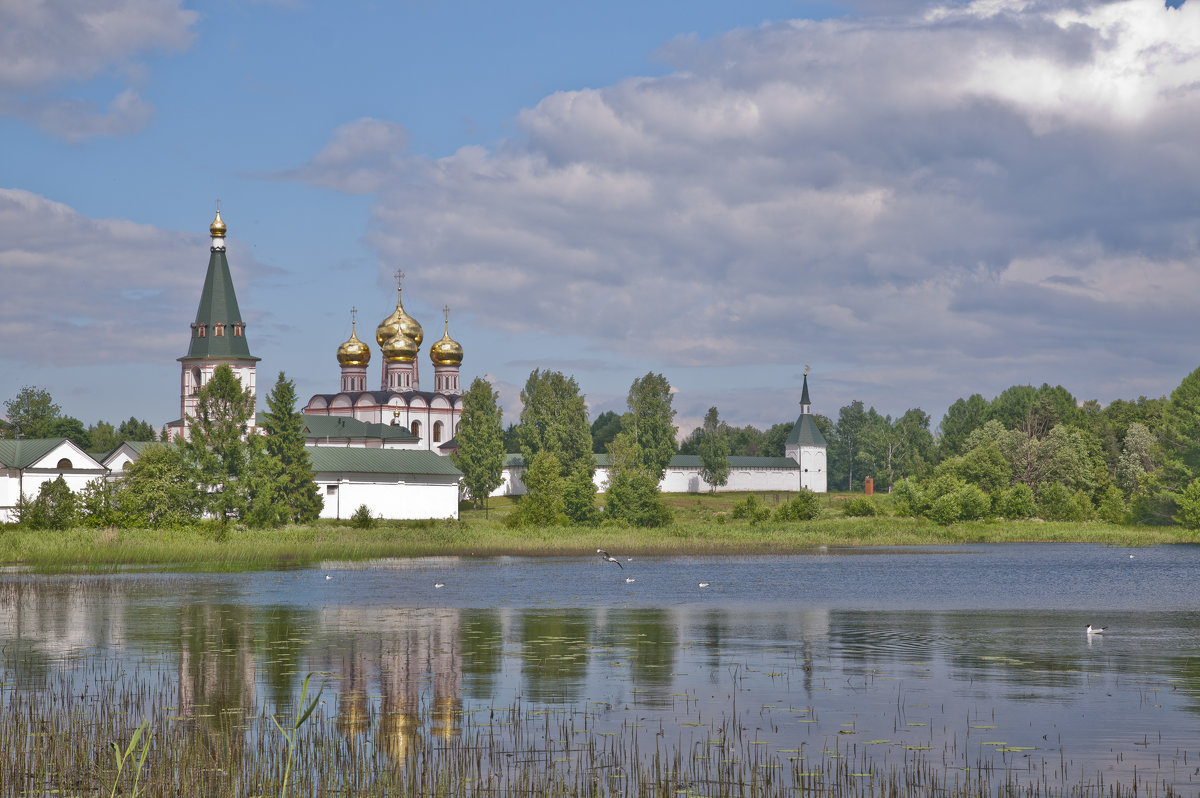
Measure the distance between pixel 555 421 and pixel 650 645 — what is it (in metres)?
89.2

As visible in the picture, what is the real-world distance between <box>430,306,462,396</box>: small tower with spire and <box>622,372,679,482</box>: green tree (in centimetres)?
2269

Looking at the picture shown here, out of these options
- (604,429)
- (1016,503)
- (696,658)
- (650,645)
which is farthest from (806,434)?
(696,658)

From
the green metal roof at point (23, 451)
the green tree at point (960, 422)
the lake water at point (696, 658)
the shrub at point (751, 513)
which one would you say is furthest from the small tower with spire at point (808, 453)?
the lake water at point (696, 658)

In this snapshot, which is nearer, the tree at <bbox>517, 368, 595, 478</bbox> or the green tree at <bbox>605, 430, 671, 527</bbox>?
the green tree at <bbox>605, 430, 671, 527</bbox>

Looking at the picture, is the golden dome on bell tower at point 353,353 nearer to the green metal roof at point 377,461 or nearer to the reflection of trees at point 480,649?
the green metal roof at point 377,461

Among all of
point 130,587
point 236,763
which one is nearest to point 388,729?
point 236,763

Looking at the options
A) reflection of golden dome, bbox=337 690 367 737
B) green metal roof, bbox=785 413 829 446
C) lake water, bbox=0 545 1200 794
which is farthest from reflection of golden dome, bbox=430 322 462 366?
reflection of golden dome, bbox=337 690 367 737

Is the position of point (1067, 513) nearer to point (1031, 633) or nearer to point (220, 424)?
point (220, 424)

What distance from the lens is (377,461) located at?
91.0 m

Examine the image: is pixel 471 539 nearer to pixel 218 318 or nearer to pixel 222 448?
pixel 222 448

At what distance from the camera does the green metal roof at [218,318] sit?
311ft

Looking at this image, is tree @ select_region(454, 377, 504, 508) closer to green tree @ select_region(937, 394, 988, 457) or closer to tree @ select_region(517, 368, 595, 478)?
tree @ select_region(517, 368, 595, 478)

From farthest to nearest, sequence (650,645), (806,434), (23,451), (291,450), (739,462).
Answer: (806,434)
(739,462)
(23,451)
(291,450)
(650,645)

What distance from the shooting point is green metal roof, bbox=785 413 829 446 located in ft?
471
